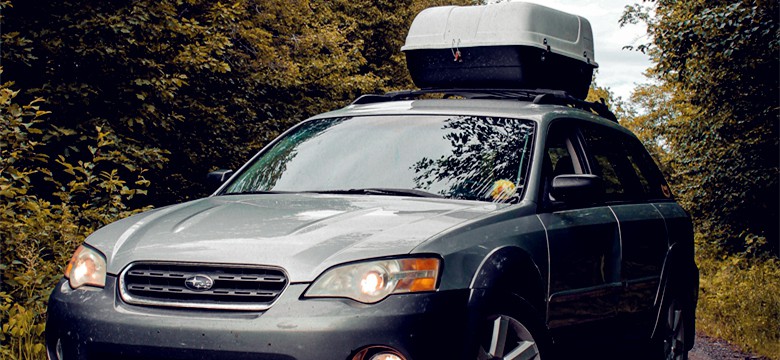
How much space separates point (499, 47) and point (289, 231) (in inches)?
150

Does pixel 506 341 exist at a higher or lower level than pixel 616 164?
lower

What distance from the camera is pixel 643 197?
6.48 meters

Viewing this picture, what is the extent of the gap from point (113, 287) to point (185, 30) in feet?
36.7

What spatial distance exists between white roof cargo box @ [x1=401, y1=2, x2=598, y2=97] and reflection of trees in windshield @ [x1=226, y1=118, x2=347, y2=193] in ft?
6.40

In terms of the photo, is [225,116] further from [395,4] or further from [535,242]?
[395,4]

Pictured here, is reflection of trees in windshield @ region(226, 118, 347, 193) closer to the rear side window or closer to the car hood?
the car hood

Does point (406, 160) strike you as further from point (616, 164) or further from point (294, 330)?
point (616, 164)

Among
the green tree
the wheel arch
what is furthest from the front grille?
the green tree

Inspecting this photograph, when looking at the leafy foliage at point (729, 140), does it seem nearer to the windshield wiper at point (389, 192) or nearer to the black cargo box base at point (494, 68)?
the black cargo box base at point (494, 68)

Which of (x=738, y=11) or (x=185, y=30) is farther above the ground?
(x=738, y=11)

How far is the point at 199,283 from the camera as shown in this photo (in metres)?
3.85

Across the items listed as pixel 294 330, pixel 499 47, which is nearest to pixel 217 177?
pixel 294 330

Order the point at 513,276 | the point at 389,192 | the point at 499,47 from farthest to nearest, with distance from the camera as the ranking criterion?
the point at 499,47
the point at 389,192
the point at 513,276

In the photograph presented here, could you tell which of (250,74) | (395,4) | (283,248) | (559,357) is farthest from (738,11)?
(395,4)
